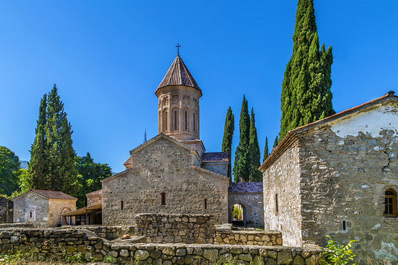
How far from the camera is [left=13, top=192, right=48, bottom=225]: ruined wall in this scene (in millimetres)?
22422

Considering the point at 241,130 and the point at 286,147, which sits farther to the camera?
the point at 241,130

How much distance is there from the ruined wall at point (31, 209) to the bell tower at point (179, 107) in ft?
34.2

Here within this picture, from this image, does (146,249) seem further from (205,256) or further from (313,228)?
(313,228)

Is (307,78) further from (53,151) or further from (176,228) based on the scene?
(53,151)

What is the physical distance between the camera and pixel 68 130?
30719mm

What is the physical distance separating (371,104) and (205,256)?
207 inches

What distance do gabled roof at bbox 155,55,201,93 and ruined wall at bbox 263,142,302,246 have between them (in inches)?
556

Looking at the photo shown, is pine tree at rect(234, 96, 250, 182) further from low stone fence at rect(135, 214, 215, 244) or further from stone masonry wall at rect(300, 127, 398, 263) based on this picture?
stone masonry wall at rect(300, 127, 398, 263)

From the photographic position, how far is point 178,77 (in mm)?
24375

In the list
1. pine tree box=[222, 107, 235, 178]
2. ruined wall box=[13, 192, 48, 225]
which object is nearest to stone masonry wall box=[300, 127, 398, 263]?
ruined wall box=[13, 192, 48, 225]

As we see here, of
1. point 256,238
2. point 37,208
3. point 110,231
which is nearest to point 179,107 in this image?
point 37,208

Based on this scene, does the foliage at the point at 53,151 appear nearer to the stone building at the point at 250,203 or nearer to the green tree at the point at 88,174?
the green tree at the point at 88,174

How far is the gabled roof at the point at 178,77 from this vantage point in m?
24.0

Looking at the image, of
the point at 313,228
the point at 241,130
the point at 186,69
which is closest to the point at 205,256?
the point at 313,228
